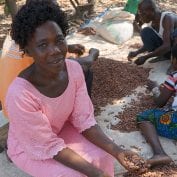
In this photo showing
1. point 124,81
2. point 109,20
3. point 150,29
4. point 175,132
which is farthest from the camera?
point 109,20

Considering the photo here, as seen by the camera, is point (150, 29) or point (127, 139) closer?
point (127, 139)

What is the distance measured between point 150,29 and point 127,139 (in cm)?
180

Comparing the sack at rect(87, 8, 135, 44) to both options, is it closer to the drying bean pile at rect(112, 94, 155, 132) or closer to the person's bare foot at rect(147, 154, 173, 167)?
the drying bean pile at rect(112, 94, 155, 132)

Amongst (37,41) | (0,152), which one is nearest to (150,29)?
(0,152)

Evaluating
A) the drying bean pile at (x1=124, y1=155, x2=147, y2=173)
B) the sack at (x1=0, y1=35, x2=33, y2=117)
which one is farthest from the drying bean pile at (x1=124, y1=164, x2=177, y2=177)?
the sack at (x1=0, y1=35, x2=33, y2=117)

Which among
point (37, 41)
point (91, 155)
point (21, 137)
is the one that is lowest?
point (91, 155)

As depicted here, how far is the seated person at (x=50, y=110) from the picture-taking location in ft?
6.37

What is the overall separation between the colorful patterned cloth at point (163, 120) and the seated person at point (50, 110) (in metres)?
0.66

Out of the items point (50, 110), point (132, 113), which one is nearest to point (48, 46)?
point (50, 110)

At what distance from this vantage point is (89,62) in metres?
2.97

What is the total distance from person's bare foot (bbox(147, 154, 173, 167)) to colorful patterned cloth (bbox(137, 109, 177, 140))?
0.31m

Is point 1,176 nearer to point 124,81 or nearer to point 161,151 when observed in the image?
point 161,151

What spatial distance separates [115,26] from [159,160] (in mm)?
2810

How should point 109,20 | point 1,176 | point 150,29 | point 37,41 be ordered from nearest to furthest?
point 37,41 < point 1,176 < point 150,29 < point 109,20
